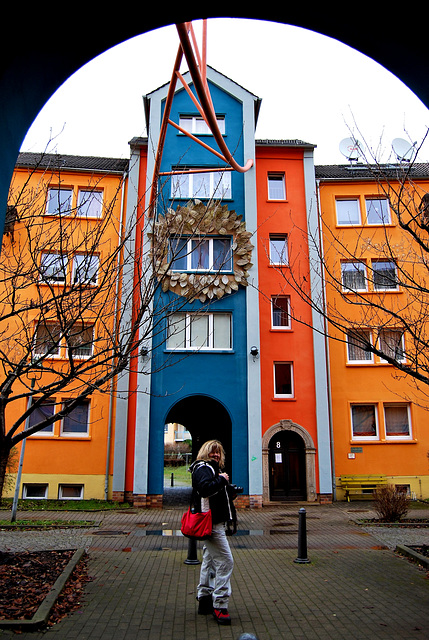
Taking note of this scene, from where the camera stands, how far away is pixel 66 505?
19.2 meters

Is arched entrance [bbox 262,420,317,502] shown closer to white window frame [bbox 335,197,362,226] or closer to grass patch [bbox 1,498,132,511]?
grass patch [bbox 1,498,132,511]

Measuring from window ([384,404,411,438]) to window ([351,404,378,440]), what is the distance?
0.53m

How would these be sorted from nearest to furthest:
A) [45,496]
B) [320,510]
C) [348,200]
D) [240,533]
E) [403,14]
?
[403,14]
[240,533]
[320,510]
[45,496]
[348,200]

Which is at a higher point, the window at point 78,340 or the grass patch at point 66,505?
the window at point 78,340

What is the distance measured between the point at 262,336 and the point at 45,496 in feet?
33.7

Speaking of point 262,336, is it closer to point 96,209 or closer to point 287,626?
point 96,209

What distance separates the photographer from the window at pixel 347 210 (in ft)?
79.8

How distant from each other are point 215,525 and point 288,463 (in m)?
15.6

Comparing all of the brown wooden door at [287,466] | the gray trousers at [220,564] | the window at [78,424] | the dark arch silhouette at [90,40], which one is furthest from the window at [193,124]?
the dark arch silhouette at [90,40]

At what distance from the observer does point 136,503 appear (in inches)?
738

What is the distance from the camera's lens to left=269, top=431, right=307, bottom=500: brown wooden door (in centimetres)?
2084

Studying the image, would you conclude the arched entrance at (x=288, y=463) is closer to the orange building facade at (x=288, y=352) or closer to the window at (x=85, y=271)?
the orange building facade at (x=288, y=352)

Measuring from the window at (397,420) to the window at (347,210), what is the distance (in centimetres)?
825

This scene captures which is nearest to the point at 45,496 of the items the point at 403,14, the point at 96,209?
the point at 96,209
